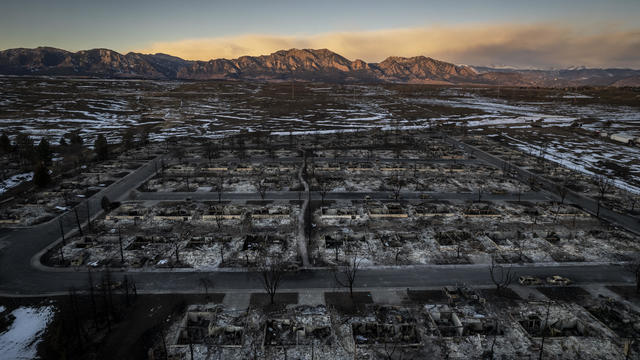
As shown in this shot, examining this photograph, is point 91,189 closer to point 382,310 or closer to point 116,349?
point 116,349

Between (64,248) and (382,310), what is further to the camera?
(64,248)

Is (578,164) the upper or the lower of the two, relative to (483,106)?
lower

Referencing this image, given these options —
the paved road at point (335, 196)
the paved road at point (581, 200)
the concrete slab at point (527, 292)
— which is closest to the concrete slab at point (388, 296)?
the concrete slab at point (527, 292)

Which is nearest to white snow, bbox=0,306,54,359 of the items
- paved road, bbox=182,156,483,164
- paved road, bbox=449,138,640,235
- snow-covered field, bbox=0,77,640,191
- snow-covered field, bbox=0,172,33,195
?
snow-covered field, bbox=0,172,33,195

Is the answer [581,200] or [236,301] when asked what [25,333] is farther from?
[581,200]

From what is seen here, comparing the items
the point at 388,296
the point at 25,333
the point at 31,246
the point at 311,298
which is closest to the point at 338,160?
the point at 388,296

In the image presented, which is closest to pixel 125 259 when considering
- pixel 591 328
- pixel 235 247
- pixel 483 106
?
pixel 235 247
